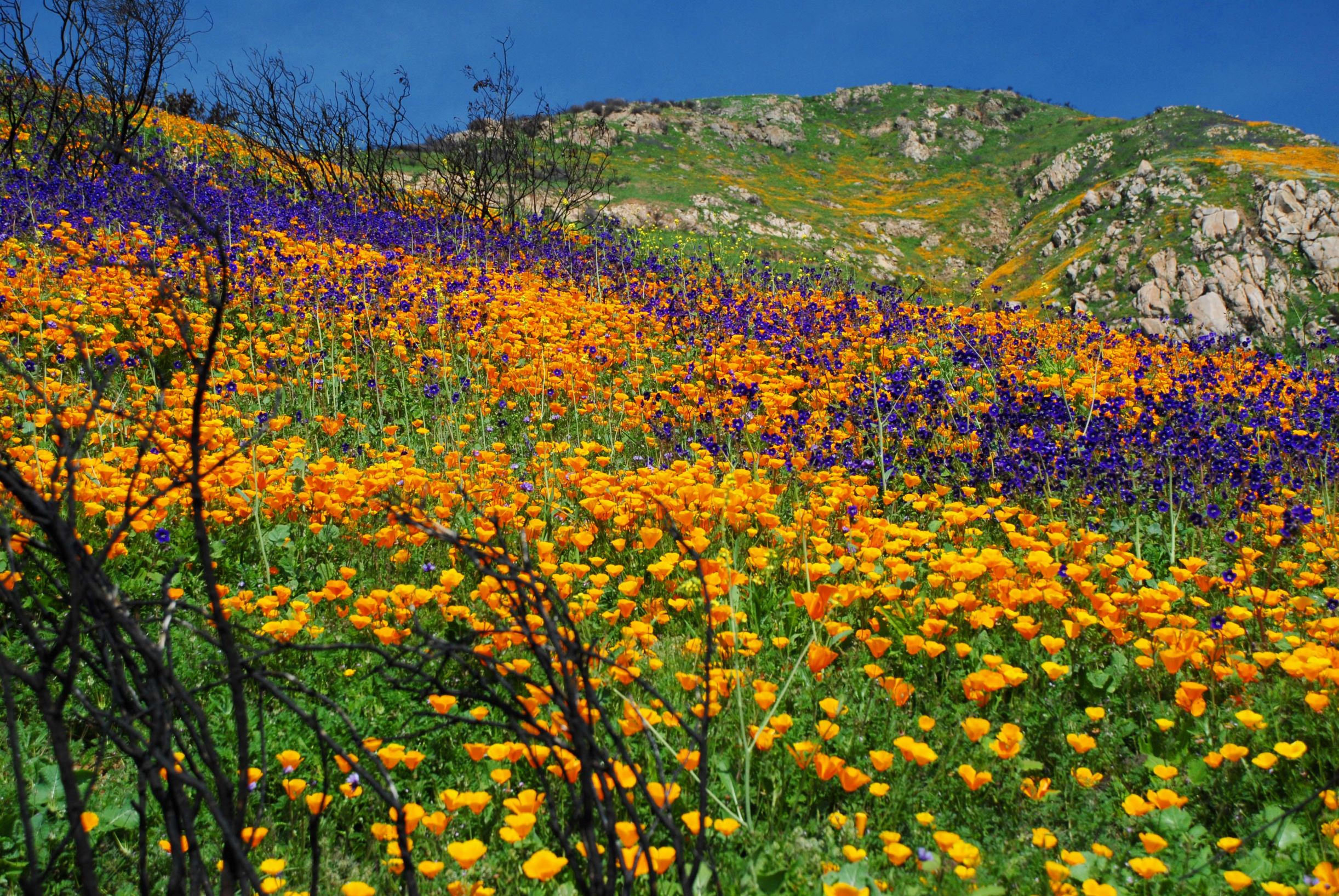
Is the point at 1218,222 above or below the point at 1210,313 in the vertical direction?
above

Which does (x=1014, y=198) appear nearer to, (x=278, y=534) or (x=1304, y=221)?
(x=1304, y=221)

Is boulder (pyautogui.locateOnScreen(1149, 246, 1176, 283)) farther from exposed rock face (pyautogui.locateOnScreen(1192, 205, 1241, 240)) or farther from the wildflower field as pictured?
the wildflower field

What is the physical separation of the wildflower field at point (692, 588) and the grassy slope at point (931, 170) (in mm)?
13067

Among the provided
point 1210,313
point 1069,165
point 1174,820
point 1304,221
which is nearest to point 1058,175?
point 1069,165

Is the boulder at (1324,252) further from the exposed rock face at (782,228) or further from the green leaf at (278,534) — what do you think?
the green leaf at (278,534)

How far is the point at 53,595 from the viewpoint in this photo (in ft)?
10.8

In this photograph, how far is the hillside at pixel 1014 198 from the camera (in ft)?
60.6

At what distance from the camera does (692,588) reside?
3.44 m

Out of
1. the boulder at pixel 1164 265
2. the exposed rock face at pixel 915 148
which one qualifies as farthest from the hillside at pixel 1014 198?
the exposed rock face at pixel 915 148

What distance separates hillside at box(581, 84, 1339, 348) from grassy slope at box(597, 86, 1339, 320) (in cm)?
16

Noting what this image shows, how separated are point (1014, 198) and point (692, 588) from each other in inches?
1897

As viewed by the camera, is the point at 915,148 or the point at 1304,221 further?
the point at 915,148

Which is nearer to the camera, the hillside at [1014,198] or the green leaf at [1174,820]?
the green leaf at [1174,820]

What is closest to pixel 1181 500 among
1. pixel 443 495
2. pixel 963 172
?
pixel 443 495
